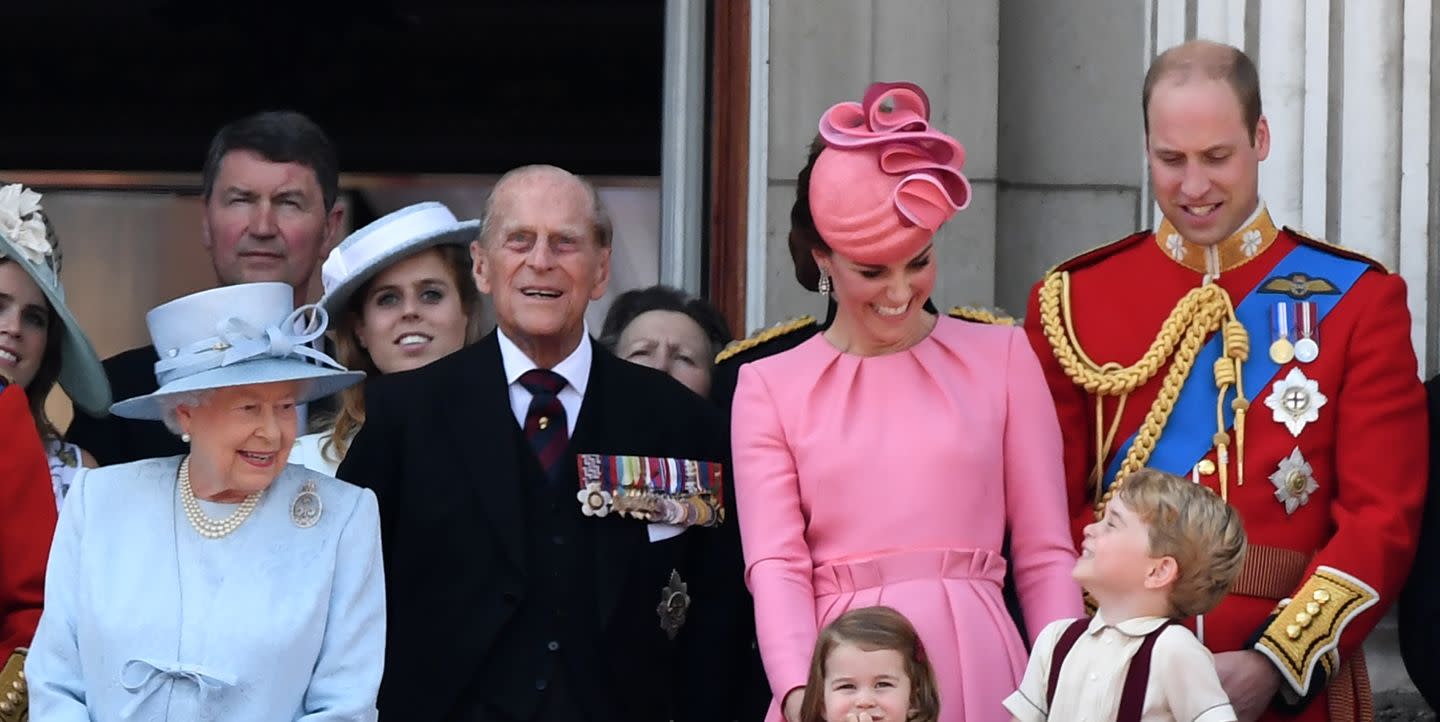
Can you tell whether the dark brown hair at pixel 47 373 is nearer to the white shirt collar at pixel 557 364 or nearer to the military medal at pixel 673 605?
the white shirt collar at pixel 557 364

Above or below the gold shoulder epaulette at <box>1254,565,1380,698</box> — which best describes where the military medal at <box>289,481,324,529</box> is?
above

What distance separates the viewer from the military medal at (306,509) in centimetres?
485

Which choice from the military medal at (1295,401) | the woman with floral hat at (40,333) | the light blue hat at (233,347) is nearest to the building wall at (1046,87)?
the military medal at (1295,401)

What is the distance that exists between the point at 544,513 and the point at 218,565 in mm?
610

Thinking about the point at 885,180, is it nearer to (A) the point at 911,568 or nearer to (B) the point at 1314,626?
(A) the point at 911,568

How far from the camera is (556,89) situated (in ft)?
31.8

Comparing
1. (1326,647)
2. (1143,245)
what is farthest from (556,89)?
(1326,647)

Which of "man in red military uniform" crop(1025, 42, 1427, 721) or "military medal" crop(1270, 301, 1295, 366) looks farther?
"military medal" crop(1270, 301, 1295, 366)

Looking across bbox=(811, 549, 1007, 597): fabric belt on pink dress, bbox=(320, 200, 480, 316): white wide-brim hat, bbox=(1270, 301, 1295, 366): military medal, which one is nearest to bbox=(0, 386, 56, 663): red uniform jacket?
bbox=(320, 200, 480, 316): white wide-brim hat

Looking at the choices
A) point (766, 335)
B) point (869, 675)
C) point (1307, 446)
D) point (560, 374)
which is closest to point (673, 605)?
point (560, 374)

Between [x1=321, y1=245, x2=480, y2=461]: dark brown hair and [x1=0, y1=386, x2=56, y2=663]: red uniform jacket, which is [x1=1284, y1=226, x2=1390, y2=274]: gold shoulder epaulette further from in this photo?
[x1=0, y1=386, x2=56, y2=663]: red uniform jacket

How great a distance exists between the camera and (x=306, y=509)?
486cm

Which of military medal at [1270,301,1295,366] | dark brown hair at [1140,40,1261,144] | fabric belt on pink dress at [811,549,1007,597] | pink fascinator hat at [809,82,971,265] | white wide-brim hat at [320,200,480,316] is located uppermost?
dark brown hair at [1140,40,1261,144]

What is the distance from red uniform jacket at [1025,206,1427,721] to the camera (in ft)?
15.9
